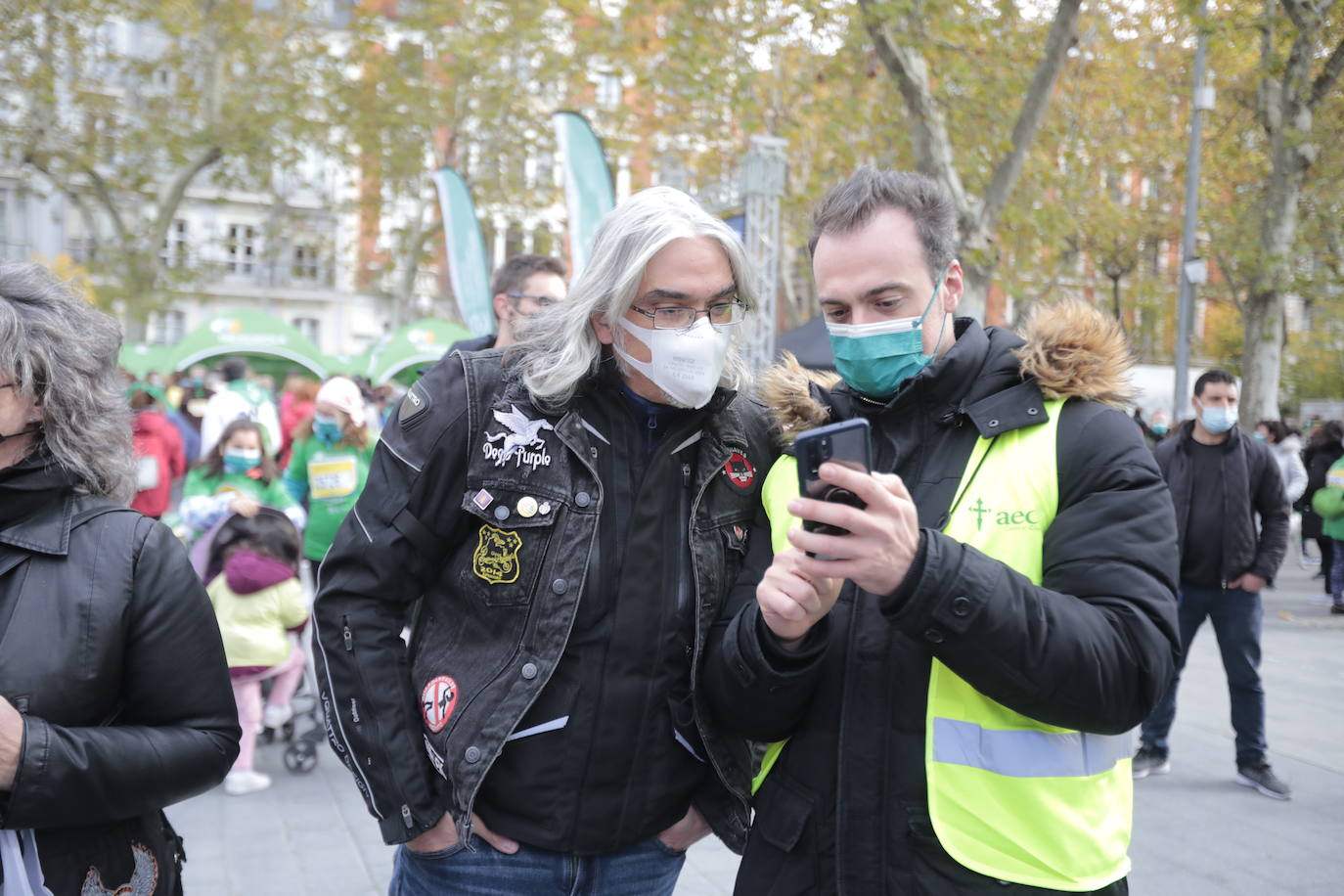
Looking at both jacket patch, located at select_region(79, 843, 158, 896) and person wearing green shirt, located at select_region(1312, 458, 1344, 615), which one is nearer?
jacket patch, located at select_region(79, 843, 158, 896)

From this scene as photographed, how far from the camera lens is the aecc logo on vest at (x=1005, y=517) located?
1.84 meters

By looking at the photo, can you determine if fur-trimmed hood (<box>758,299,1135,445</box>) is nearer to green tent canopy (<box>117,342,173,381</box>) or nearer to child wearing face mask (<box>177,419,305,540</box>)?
child wearing face mask (<box>177,419,305,540</box>)

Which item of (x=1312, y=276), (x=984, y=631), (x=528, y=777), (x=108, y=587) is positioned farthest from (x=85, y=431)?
(x=1312, y=276)

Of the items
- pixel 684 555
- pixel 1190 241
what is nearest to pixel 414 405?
pixel 684 555

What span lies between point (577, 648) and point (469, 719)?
0.23 meters

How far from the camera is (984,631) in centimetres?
165

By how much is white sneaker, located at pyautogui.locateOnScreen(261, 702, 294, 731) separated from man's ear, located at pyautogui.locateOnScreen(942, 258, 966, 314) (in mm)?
5129

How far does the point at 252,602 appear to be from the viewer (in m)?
5.81

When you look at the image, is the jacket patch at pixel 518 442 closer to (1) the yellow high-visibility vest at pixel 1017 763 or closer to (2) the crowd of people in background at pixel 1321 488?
(1) the yellow high-visibility vest at pixel 1017 763

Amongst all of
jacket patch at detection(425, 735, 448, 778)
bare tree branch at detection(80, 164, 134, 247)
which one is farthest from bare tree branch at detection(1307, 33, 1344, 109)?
bare tree branch at detection(80, 164, 134, 247)

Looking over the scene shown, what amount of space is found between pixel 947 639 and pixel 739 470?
696mm

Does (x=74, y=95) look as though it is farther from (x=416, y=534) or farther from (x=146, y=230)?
(x=416, y=534)

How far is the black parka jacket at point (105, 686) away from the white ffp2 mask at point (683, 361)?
95 cm

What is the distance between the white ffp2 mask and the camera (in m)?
2.18
